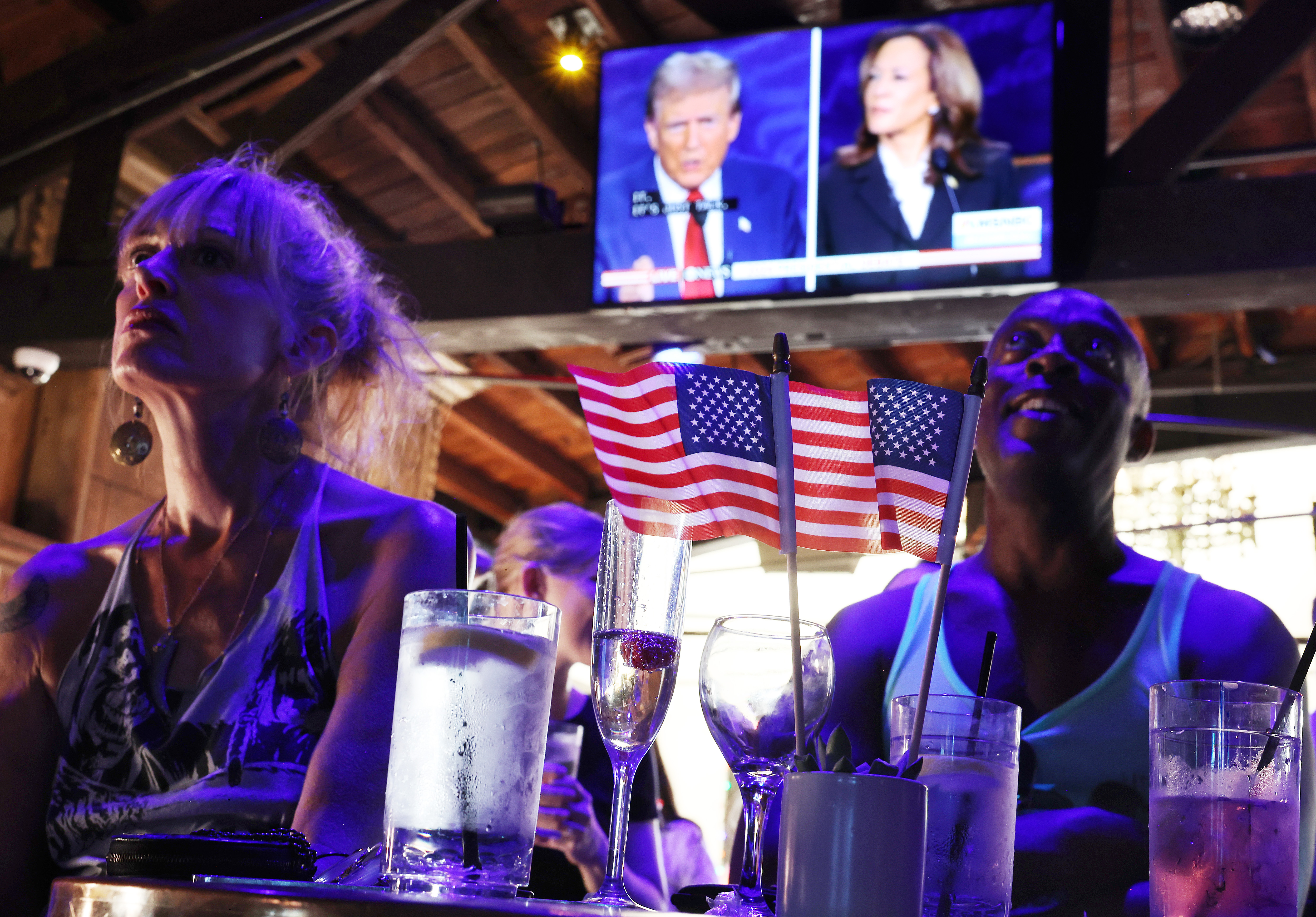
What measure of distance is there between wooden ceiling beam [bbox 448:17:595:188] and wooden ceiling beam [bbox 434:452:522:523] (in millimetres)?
3025

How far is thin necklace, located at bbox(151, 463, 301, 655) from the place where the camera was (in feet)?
4.59

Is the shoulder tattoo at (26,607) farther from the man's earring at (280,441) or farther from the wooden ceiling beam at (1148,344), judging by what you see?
the wooden ceiling beam at (1148,344)

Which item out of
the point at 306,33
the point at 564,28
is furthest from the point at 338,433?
the point at 564,28

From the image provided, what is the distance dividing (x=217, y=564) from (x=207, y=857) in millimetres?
788

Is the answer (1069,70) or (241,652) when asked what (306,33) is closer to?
(1069,70)

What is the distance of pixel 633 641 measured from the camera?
2.86 feet

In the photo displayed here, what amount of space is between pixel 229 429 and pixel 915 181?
235 cm

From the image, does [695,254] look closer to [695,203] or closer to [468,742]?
[695,203]

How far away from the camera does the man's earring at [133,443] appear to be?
1.79m

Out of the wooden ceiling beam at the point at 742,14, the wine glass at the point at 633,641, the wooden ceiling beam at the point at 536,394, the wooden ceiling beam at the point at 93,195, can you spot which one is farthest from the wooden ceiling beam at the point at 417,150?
the wine glass at the point at 633,641

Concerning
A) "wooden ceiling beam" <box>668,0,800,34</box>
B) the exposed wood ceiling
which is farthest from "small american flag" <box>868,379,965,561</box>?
"wooden ceiling beam" <box>668,0,800,34</box>

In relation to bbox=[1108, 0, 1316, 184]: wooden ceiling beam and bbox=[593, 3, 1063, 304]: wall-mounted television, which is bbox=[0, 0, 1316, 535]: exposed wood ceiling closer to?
bbox=[1108, 0, 1316, 184]: wooden ceiling beam

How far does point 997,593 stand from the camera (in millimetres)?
1484

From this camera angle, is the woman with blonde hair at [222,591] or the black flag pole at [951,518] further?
the woman with blonde hair at [222,591]
